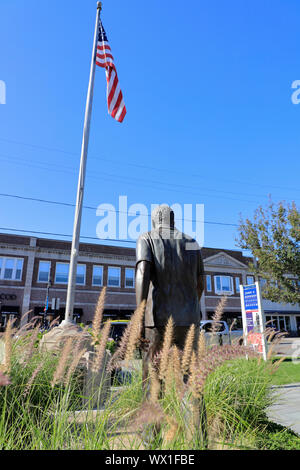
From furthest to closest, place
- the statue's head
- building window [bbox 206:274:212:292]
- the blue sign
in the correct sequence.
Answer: building window [bbox 206:274:212:292], the blue sign, the statue's head

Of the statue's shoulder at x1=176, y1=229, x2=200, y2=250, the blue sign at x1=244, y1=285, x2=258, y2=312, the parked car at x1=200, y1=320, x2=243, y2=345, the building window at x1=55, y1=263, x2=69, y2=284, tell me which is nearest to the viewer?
the parked car at x1=200, y1=320, x2=243, y2=345

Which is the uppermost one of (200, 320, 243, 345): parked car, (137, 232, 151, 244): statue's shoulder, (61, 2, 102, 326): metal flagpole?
(61, 2, 102, 326): metal flagpole

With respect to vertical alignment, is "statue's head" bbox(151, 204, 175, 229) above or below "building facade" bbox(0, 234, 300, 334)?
below

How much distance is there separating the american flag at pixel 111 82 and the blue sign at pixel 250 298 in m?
8.61

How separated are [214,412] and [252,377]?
1.10 meters

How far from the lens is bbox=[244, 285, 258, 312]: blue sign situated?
12188mm

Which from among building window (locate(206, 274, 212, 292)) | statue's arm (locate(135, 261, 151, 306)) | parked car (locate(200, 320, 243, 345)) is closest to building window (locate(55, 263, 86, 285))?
building window (locate(206, 274, 212, 292))

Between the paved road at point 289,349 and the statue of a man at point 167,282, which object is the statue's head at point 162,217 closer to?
the statue of a man at point 167,282

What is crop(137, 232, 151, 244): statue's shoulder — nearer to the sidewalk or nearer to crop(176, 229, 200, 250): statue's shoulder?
crop(176, 229, 200, 250): statue's shoulder

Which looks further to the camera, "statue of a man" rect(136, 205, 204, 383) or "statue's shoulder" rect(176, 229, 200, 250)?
"statue's shoulder" rect(176, 229, 200, 250)

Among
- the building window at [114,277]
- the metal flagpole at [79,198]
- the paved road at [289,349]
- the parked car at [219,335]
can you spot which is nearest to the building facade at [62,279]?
the building window at [114,277]

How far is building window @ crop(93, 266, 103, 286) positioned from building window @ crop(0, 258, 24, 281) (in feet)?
22.5

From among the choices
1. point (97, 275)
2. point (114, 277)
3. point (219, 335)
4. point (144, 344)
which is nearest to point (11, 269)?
point (97, 275)

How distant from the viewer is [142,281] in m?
2.91
